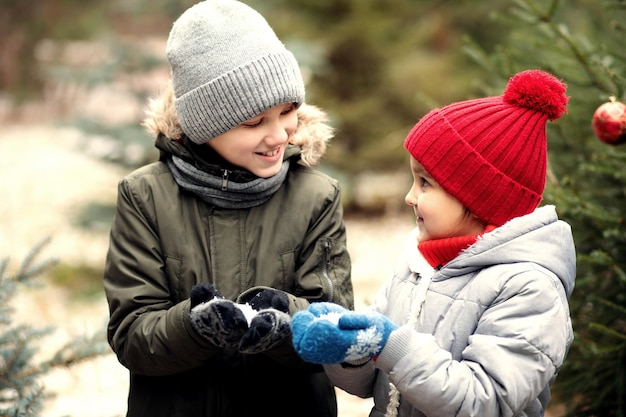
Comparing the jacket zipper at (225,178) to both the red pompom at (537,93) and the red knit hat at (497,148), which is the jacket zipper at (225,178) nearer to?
the red knit hat at (497,148)

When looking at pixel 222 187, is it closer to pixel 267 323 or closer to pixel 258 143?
pixel 258 143

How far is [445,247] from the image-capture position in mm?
2172

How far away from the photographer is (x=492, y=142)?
6.84 feet

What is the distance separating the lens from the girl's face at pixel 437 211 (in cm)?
216

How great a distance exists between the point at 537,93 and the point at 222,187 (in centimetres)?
98

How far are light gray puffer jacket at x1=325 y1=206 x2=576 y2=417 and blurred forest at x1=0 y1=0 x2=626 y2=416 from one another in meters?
0.85

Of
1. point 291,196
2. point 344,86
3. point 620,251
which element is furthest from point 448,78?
point 291,196

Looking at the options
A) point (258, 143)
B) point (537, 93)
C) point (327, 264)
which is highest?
point (537, 93)

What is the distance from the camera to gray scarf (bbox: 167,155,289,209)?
2.37 metres

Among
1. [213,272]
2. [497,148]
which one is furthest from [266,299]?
[497,148]

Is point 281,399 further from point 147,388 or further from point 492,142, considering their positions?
point 492,142

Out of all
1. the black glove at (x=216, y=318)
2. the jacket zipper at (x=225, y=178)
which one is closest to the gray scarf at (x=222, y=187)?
the jacket zipper at (x=225, y=178)

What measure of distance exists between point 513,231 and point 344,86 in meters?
7.76

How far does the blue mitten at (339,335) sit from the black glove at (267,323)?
0.28 ft
